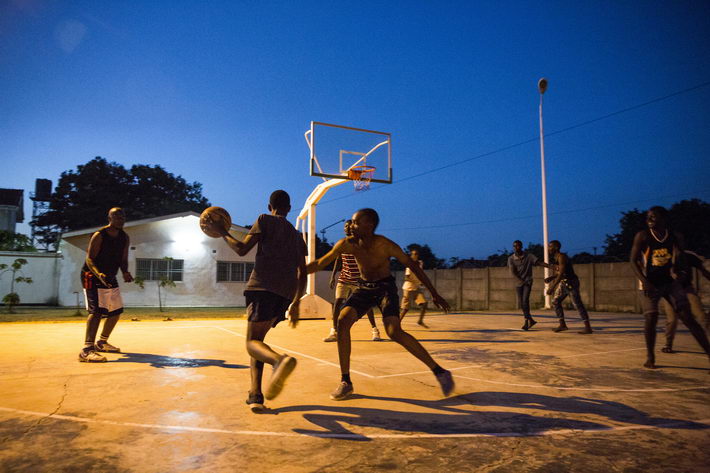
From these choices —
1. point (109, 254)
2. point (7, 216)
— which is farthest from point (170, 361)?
point (7, 216)

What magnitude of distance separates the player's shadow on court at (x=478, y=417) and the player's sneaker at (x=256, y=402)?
0.18 m

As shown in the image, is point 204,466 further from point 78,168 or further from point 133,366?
point 78,168

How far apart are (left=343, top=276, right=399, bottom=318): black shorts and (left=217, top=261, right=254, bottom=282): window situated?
60.6 ft

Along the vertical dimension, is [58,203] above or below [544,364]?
above

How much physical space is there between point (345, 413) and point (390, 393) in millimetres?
774

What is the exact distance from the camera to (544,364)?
18.5ft

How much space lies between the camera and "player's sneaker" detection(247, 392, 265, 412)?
3523 millimetres

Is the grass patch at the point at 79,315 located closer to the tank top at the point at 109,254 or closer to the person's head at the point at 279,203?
the tank top at the point at 109,254

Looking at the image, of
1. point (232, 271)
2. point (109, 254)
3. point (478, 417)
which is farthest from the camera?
point (232, 271)

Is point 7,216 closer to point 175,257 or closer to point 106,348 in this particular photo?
point 175,257

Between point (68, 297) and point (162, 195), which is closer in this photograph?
point (68, 297)

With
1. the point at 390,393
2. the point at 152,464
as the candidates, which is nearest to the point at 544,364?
the point at 390,393

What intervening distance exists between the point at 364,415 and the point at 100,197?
37.3 m

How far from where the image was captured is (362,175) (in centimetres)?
1328
